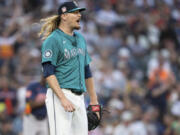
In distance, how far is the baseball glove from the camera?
5.72 meters

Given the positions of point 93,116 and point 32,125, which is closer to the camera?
point 93,116

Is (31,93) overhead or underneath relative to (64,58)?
underneath

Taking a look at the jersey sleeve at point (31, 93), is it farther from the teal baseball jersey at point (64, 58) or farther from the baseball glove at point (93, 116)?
the teal baseball jersey at point (64, 58)

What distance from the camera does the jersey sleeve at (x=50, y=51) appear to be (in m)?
5.35

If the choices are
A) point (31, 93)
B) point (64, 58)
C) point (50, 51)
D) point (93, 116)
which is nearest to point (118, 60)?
point (31, 93)

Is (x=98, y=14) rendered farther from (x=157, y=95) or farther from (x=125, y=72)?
(x=157, y=95)

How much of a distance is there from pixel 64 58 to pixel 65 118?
0.69 meters

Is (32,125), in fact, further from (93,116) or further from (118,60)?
(118,60)

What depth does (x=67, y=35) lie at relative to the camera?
18.3 feet

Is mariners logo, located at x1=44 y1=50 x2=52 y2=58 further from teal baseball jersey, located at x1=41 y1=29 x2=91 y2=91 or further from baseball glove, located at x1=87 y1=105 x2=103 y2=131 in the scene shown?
baseball glove, located at x1=87 y1=105 x2=103 y2=131

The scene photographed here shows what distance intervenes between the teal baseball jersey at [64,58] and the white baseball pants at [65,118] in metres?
0.14

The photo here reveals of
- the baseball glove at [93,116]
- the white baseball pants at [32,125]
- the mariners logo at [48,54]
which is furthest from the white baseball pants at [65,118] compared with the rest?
the white baseball pants at [32,125]

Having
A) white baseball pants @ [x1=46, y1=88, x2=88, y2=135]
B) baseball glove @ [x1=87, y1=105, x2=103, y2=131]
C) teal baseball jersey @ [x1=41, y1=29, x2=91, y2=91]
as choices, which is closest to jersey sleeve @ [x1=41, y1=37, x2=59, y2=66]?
teal baseball jersey @ [x1=41, y1=29, x2=91, y2=91]

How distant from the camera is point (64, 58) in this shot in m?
5.46
